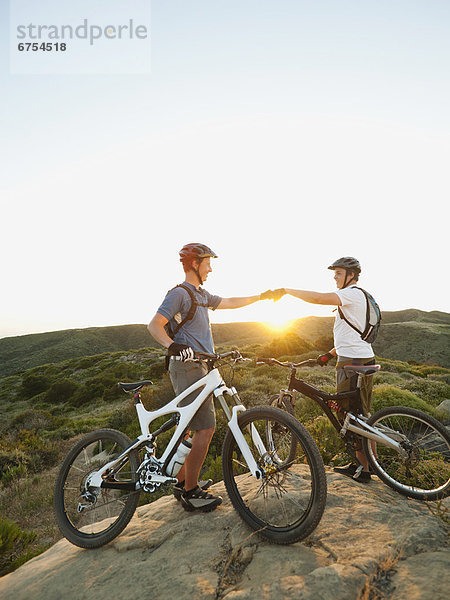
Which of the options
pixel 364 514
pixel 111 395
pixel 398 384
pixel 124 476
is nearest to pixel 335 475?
pixel 364 514

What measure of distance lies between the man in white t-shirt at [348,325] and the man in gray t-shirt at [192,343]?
92 centimetres

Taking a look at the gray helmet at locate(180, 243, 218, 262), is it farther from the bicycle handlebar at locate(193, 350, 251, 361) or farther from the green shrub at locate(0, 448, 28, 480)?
the green shrub at locate(0, 448, 28, 480)

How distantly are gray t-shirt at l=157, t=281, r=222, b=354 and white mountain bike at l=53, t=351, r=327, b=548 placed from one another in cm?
30

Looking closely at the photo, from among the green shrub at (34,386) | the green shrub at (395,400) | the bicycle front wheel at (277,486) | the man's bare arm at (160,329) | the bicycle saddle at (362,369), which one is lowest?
the green shrub at (34,386)

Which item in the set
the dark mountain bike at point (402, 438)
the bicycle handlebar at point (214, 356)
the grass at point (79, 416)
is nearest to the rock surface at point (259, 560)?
the dark mountain bike at point (402, 438)

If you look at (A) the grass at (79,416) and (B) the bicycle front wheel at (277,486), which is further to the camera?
(A) the grass at (79,416)

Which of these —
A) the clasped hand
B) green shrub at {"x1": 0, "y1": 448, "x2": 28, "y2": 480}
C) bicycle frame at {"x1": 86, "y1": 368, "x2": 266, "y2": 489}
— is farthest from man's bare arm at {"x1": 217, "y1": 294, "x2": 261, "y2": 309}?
green shrub at {"x1": 0, "y1": 448, "x2": 28, "y2": 480}

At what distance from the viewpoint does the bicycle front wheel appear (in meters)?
2.79

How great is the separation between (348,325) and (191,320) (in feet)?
6.09

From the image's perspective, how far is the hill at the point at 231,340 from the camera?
55.8 metres

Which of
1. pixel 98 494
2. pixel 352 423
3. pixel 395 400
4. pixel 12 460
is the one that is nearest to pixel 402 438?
pixel 352 423

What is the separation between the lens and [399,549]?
2.64 metres

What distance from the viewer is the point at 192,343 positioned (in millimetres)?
3875

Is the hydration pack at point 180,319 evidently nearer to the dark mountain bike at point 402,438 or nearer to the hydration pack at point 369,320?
the dark mountain bike at point 402,438
